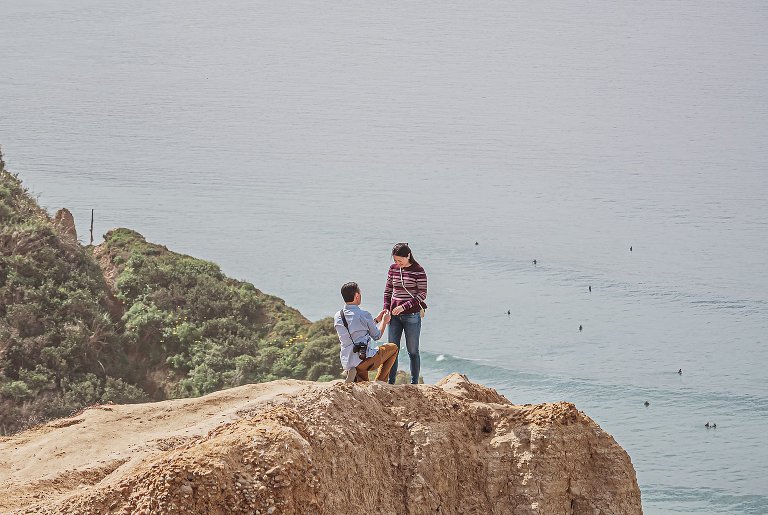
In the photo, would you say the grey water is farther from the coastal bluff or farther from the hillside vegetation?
the coastal bluff

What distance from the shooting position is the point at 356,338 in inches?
582

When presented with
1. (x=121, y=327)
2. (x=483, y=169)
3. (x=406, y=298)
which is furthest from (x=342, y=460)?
(x=483, y=169)

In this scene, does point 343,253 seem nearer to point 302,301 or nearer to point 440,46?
point 302,301

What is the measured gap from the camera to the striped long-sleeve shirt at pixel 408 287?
16422 mm

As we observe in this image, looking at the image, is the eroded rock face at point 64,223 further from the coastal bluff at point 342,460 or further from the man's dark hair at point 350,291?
the man's dark hair at point 350,291

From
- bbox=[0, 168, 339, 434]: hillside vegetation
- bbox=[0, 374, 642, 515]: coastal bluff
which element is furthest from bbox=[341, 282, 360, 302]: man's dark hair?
bbox=[0, 168, 339, 434]: hillside vegetation

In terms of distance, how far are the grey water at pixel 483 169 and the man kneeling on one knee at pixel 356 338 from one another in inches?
1419

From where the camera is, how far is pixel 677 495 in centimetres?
5112

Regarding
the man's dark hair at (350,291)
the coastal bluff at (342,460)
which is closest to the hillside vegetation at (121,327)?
the coastal bluff at (342,460)

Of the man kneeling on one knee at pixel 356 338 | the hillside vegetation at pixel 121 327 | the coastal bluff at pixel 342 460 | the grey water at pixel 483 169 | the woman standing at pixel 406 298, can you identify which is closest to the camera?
the coastal bluff at pixel 342 460

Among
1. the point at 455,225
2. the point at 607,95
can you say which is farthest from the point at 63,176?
the point at 607,95

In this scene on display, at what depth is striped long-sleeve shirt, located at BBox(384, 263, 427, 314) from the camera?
16.4m

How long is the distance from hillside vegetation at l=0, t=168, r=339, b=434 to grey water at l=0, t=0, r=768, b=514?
1797 cm

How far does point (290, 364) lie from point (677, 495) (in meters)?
20.6
